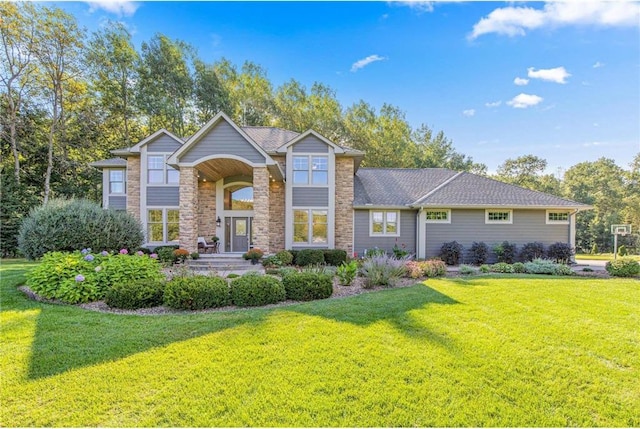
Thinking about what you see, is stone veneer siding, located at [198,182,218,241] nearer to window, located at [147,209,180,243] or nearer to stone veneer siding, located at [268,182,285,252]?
window, located at [147,209,180,243]

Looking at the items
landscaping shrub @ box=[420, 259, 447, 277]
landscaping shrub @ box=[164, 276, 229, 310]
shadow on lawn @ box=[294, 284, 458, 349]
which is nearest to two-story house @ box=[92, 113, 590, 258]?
landscaping shrub @ box=[420, 259, 447, 277]

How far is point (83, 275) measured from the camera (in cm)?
695

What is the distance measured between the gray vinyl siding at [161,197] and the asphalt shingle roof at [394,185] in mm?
9605

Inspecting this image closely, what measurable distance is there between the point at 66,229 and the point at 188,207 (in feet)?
14.4

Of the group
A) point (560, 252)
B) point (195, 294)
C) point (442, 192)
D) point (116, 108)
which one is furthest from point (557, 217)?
point (116, 108)

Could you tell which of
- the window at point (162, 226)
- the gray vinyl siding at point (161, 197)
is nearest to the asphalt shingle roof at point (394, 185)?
the gray vinyl siding at point (161, 197)

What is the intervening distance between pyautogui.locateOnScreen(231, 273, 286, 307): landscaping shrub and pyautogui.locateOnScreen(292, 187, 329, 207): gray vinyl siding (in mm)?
7865

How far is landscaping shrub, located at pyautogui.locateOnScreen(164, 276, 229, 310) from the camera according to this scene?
6262 mm

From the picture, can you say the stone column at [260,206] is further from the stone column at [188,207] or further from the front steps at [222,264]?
the stone column at [188,207]

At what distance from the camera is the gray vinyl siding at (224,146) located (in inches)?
497

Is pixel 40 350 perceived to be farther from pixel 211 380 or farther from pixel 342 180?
pixel 342 180

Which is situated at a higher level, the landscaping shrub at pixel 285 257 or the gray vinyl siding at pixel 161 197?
the gray vinyl siding at pixel 161 197

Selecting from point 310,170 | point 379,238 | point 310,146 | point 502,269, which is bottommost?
point 502,269

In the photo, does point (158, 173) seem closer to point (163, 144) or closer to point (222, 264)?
point (163, 144)
